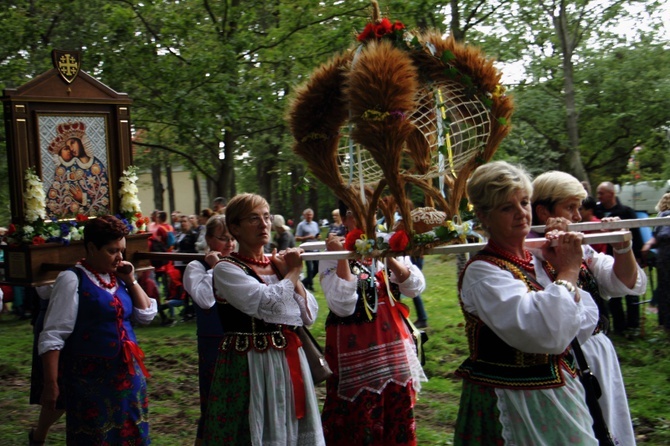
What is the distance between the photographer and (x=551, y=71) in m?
17.9

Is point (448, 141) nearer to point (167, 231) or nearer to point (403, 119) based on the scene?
point (403, 119)

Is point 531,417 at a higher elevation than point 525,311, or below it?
below

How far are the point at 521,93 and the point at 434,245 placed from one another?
523 inches

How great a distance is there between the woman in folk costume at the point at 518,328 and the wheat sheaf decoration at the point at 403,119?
1.85ft

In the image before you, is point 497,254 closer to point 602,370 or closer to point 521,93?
point 602,370

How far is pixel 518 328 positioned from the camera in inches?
→ 112

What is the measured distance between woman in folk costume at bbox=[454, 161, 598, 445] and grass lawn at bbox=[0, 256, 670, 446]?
9.50 feet

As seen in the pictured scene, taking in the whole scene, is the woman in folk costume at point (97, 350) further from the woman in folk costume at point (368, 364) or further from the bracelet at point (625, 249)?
the bracelet at point (625, 249)

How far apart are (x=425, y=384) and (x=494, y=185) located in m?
4.87

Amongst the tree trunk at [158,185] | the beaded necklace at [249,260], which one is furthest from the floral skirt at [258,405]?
the tree trunk at [158,185]

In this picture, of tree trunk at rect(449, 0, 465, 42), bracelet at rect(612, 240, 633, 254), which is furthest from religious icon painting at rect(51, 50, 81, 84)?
tree trunk at rect(449, 0, 465, 42)

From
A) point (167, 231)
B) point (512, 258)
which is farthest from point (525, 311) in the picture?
point (167, 231)

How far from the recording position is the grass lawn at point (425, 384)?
20.5 ft

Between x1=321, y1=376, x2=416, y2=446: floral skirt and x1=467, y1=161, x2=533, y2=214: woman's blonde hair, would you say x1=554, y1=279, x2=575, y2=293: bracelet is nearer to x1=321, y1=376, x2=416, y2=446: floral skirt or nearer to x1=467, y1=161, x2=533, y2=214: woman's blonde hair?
x1=467, y1=161, x2=533, y2=214: woman's blonde hair
